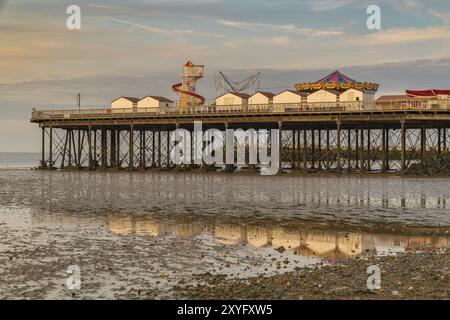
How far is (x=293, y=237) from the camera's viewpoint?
2058 cm

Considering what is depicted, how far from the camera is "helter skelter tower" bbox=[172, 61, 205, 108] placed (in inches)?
3302

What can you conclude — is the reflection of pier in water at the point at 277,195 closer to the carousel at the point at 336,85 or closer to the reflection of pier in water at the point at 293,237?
the reflection of pier in water at the point at 293,237

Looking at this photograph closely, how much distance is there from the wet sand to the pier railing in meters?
23.8

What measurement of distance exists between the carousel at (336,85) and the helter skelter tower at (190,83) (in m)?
14.5

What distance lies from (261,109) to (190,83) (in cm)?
2131

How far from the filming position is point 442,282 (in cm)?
1324

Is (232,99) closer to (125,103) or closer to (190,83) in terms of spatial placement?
(190,83)

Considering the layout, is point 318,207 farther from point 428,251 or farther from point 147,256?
point 147,256

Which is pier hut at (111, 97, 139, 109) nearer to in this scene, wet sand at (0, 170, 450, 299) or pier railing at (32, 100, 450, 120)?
pier railing at (32, 100, 450, 120)

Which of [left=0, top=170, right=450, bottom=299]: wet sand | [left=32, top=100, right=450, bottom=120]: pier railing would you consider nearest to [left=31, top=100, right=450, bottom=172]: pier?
[left=32, top=100, right=450, bottom=120]: pier railing
